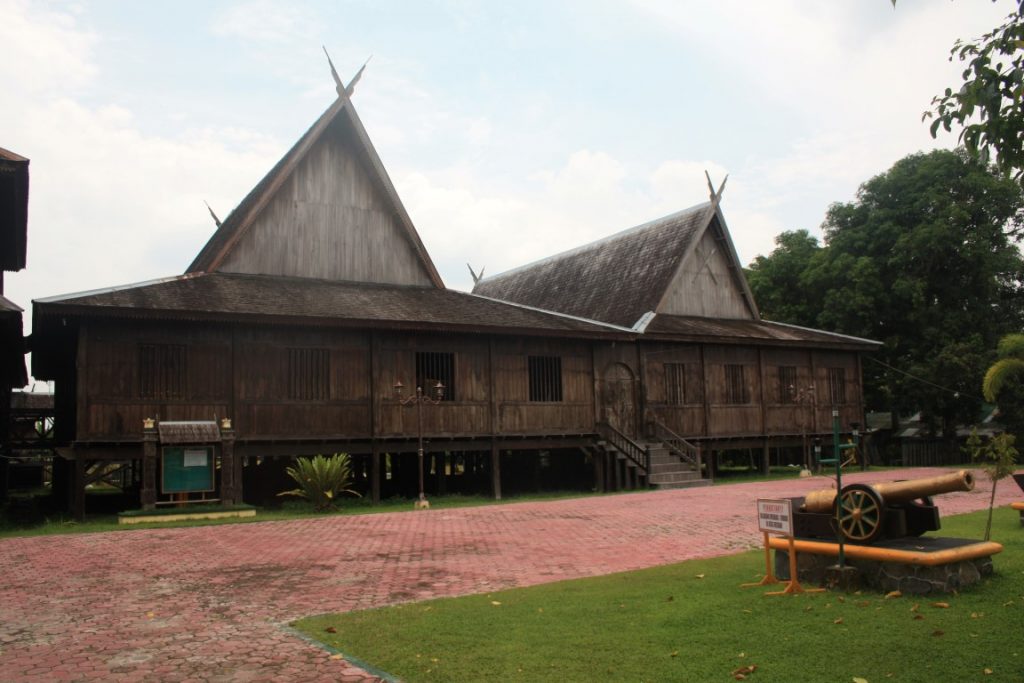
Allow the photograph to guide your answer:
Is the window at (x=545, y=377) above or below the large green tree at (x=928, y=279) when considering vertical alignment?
below

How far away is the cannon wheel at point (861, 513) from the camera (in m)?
7.70

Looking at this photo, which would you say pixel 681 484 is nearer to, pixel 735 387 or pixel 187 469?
pixel 735 387

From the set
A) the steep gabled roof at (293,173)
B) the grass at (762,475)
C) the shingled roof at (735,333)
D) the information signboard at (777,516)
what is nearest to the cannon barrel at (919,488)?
the information signboard at (777,516)

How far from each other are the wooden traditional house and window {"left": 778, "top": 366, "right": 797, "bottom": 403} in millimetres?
72

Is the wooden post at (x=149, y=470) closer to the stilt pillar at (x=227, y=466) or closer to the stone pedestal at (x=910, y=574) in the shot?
the stilt pillar at (x=227, y=466)

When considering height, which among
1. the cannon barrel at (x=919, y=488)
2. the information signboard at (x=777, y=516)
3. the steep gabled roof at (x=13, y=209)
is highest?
the steep gabled roof at (x=13, y=209)

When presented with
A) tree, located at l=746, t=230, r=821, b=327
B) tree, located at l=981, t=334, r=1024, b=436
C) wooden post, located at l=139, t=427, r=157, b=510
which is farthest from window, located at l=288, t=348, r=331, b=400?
tree, located at l=746, t=230, r=821, b=327

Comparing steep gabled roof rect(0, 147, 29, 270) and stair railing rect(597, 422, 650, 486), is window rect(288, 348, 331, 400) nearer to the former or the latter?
steep gabled roof rect(0, 147, 29, 270)

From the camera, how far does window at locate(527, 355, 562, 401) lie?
22406mm

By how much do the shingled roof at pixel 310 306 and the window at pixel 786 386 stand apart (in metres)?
7.11

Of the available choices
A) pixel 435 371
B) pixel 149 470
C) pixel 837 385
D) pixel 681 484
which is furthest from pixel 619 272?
pixel 149 470

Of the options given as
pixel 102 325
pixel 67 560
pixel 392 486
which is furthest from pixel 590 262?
pixel 67 560

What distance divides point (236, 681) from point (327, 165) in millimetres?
18820

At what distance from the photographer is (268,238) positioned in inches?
857
